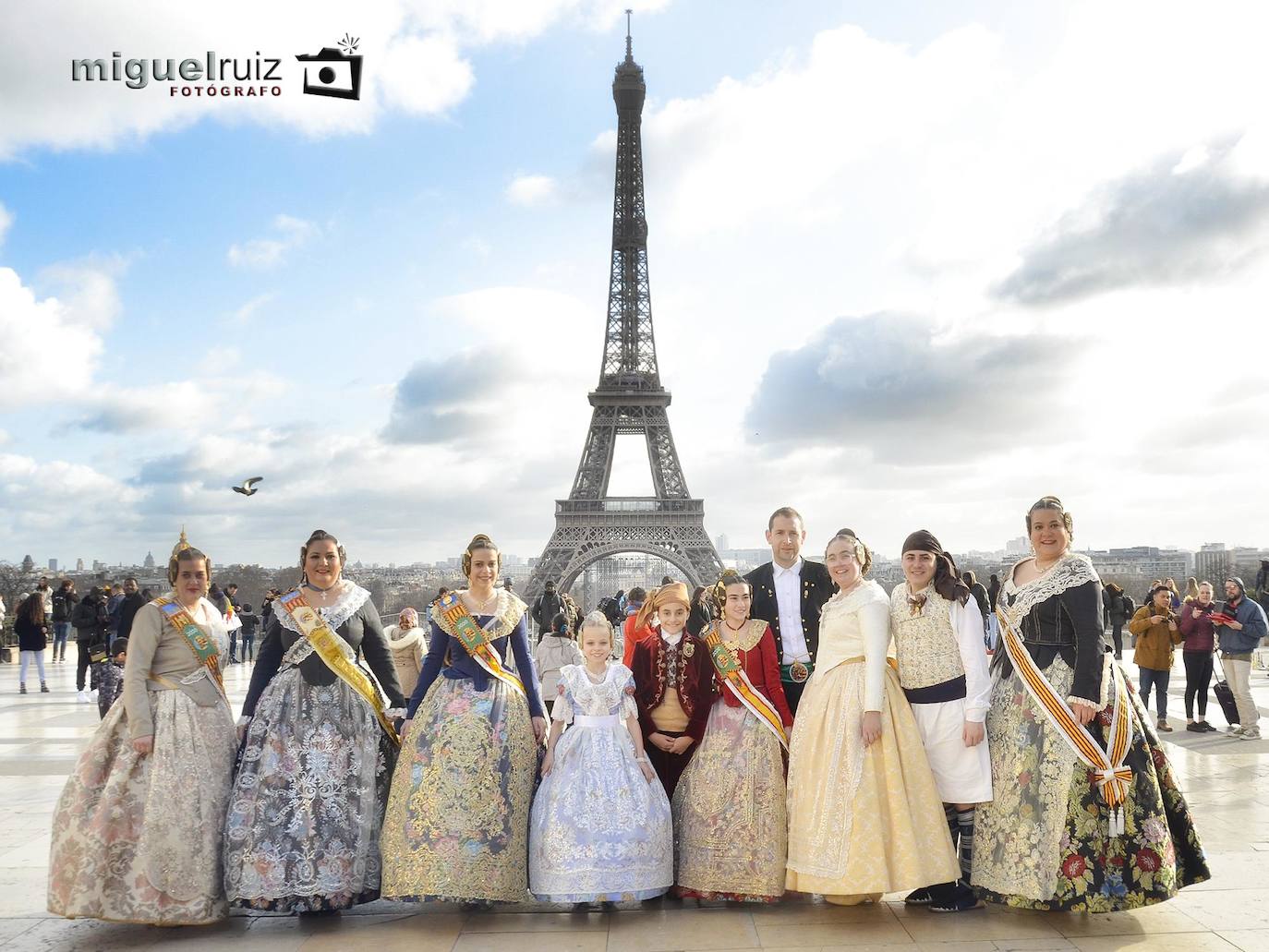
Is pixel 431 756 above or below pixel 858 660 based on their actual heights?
below

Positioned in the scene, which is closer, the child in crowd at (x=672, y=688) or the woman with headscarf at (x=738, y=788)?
the woman with headscarf at (x=738, y=788)

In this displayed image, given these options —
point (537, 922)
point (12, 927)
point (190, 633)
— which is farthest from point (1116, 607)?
point (12, 927)

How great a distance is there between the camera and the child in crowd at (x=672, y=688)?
434cm

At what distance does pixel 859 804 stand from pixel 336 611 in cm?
247

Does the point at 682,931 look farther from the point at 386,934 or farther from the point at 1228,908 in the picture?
the point at 1228,908

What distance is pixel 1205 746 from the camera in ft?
26.5

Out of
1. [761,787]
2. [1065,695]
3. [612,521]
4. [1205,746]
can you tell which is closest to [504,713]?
[761,787]

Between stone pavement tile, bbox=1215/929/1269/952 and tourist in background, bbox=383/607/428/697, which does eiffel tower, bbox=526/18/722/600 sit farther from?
stone pavement tile, bbox=1215/929/1269/952

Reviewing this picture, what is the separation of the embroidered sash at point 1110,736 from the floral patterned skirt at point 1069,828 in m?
0.04

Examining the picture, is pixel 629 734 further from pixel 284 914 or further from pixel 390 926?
pixel 284 914

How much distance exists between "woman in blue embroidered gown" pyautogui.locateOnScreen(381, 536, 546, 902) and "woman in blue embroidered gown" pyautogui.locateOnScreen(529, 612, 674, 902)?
136 mm

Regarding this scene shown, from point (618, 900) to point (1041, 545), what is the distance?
7.86 ft

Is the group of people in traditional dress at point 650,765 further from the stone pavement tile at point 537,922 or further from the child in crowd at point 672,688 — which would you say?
the stone pavement tile at point 537,922

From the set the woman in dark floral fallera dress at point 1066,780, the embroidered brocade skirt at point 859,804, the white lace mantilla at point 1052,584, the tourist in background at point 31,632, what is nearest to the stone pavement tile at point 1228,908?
the woman in dark floral fallera dress at point 1066,780
